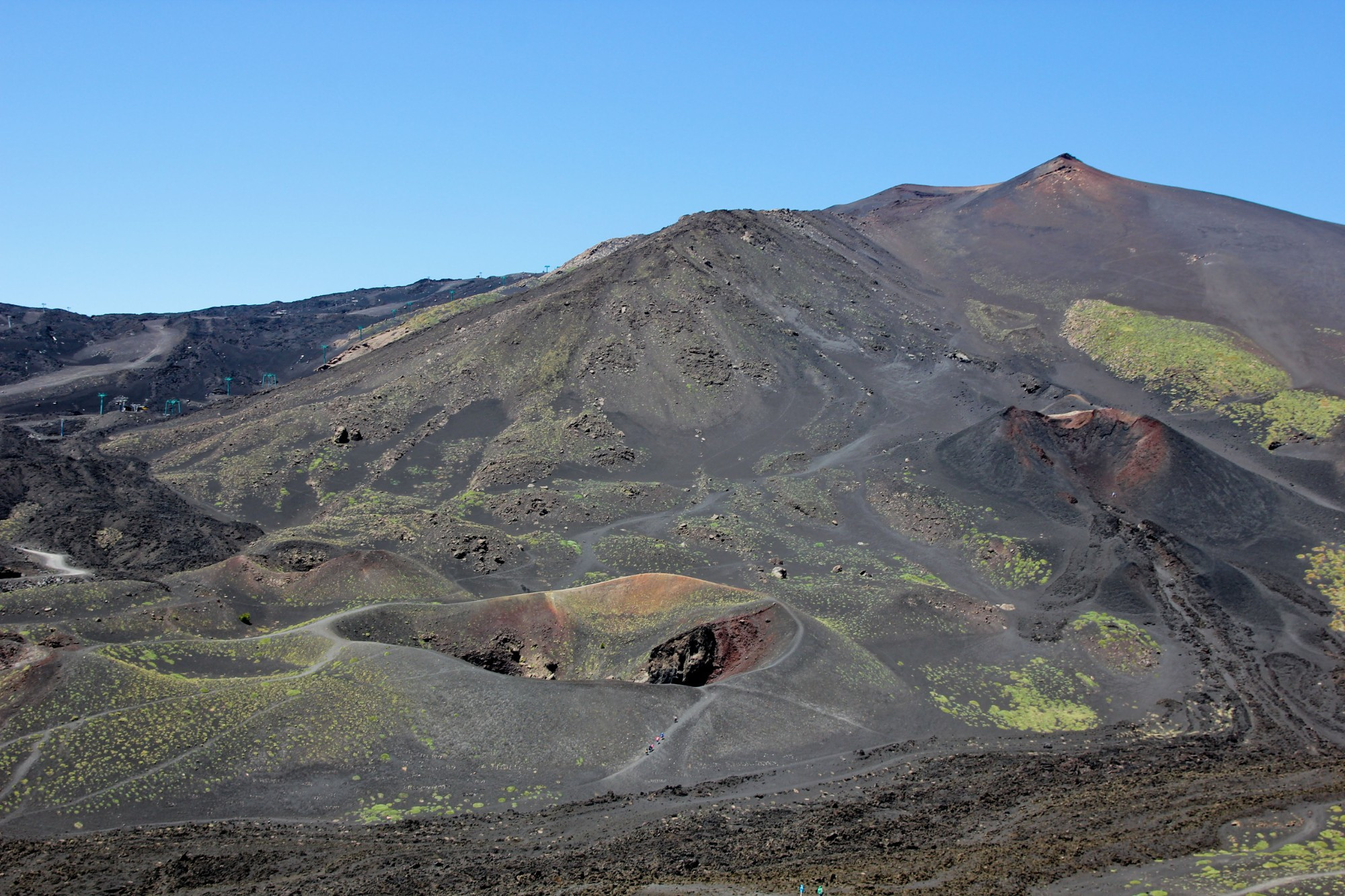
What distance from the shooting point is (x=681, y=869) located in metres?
20.9

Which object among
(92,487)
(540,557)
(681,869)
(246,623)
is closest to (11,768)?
(246,623)

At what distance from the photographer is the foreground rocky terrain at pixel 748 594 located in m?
23.0

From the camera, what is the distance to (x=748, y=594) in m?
37.1

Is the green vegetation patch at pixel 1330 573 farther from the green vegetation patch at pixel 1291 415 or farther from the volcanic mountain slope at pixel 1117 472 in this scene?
the green vegetation patch at pixel 1291 415

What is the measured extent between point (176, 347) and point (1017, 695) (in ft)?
294

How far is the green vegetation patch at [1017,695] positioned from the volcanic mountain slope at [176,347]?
69.5 m

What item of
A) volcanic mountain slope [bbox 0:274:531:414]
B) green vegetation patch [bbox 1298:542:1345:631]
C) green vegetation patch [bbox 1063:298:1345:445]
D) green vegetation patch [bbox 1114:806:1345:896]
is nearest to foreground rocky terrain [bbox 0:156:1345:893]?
green vegetation patch [bbox 1114:806:1345:896]

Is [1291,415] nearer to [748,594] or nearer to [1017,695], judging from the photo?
[1017,695]

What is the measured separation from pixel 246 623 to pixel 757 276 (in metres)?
49.0

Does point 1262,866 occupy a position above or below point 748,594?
below

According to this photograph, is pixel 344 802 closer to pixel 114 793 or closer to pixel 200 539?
pixel 114 793

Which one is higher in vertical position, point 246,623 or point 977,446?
point 977,446

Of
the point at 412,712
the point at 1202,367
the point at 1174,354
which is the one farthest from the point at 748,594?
the point at 1174,354

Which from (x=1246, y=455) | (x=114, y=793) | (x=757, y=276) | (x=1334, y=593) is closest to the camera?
(x=114, y=793)
